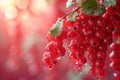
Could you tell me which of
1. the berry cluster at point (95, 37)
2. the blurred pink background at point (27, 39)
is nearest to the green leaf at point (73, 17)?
the berry cluster at point (95, 37)

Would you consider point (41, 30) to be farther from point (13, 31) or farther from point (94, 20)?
point (94, 20)

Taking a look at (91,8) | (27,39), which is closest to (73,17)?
(91,8)

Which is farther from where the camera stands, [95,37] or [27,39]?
[27,39]

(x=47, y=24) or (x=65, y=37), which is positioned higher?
(x=47, y=24)

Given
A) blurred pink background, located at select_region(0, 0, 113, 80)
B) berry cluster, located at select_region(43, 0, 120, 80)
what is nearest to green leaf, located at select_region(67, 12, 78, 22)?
berry cluster, located at select_region(43, 0, 120, 80)

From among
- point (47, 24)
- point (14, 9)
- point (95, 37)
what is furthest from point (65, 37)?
point (14, 9)

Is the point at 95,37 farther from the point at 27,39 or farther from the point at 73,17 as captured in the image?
the point at 27,39

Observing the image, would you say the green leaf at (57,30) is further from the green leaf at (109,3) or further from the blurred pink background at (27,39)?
the blurred pink background at (27,39)
